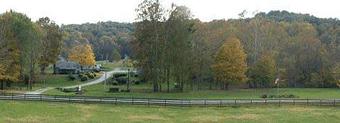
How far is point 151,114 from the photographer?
170ft

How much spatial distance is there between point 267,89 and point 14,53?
139 ft

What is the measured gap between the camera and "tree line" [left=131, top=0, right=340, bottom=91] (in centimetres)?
8344

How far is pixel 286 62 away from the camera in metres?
105

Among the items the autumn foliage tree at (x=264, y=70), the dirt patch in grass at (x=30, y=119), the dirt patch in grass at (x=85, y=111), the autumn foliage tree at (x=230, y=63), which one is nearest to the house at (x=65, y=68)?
the autumn foliage tree at (x=264, y=70)

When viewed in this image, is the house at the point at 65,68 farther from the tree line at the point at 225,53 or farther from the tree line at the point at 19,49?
the tree line at the point at 225,53

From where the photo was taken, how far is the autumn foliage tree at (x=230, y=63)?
85938mm

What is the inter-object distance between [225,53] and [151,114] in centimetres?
3632

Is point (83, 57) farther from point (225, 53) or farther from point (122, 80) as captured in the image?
point (225, 53)

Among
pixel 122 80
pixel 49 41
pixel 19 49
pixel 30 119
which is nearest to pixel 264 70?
pixel 122 80

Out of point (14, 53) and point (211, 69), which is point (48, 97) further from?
point (211, 69)

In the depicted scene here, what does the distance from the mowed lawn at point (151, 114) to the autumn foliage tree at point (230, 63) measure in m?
26.2

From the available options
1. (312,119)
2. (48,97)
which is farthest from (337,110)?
(48,97)

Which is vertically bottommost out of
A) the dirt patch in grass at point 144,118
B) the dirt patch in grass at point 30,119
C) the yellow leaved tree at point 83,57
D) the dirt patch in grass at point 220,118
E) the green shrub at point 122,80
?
the dirt patch in grass at point 220,118

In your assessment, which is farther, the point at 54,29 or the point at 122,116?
the point at 54,29
